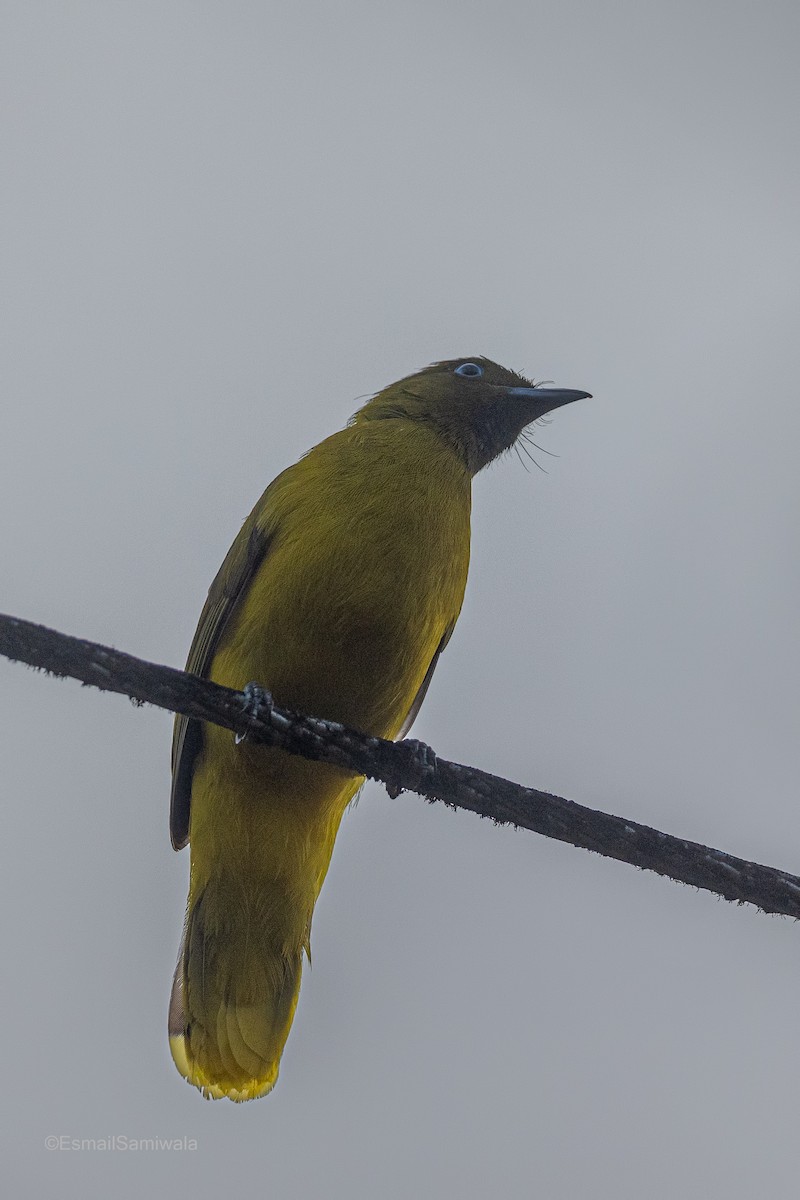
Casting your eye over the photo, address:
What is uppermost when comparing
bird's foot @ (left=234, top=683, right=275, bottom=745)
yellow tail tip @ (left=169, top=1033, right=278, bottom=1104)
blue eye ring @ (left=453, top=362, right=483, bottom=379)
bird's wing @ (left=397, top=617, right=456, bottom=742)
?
blue eye ring @ (left=453, top=362, right=483, bottom=379)

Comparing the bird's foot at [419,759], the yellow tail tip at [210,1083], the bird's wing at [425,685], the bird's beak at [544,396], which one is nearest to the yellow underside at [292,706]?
the yellow tail tip at [210,1083]

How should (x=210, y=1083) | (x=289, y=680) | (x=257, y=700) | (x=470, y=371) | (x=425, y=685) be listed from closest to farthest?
(x=257, y=700), (x=289, y=680), (x=210, y=1083), (x=425, y=685), (x=470, y=371)

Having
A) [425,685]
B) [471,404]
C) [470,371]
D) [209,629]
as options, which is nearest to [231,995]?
[209,629]

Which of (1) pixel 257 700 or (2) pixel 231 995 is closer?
(1) pixel 257 700

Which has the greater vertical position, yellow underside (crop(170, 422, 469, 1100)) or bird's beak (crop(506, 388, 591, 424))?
bird's beak (crop(506, 388, 591, 424))

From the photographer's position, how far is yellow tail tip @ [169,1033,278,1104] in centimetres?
399

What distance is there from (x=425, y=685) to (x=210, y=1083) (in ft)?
5.86

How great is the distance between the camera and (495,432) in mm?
4977

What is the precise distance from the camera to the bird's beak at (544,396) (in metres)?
5.04

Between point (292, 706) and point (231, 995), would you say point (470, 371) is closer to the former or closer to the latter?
point (292, 706)

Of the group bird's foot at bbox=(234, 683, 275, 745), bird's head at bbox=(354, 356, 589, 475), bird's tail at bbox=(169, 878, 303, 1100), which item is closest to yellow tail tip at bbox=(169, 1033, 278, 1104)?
bird's tail at bbox=(169, 878, 303, 1100)

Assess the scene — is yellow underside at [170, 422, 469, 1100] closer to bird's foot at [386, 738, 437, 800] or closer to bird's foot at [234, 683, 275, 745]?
bird's foot at [234, 683, 275, 745]

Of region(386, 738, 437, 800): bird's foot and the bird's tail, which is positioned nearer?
region(386, 738, 437, 800): bird's foot

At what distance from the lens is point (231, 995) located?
4.07 m
